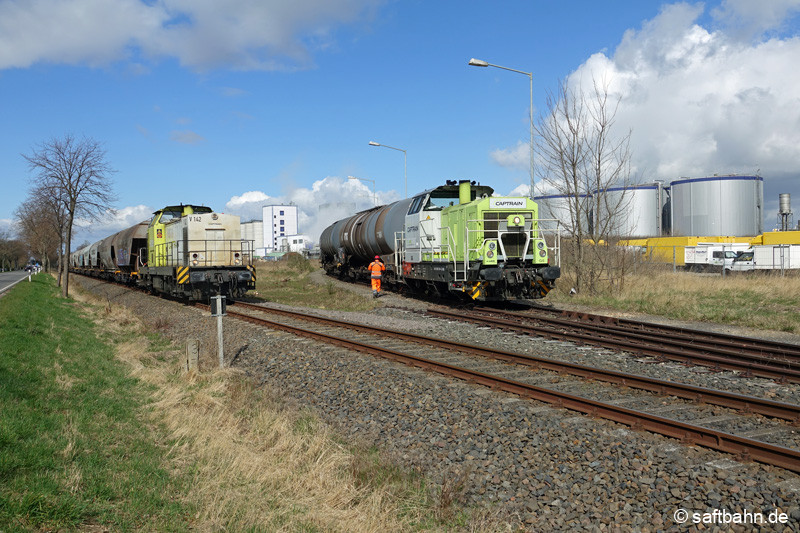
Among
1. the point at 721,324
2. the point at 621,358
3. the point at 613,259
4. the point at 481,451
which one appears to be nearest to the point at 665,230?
the point at 613,259

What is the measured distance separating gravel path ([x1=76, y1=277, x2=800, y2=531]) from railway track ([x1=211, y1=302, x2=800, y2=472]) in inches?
6.2

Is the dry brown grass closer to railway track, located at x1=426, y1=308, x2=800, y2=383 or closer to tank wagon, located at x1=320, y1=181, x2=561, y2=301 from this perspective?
railway track, located at x1=426, y1=308, x2=800, y2=383

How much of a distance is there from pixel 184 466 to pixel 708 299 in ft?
60.0

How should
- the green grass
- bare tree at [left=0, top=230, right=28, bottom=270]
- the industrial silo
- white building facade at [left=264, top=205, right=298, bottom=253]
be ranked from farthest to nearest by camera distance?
white building facade at [left=264, top=205, right=298, bottom=253] < bare tree at [left=0, top=230, right=28, bottom=270] < the industrial silo < the green grass

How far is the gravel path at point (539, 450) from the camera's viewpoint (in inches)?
168

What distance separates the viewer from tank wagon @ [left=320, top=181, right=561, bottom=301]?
15.0 meters

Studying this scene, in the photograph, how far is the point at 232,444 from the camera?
18.9 ft

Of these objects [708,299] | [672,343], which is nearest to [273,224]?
[708,299]

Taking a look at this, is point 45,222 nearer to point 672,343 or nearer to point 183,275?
point 183,275

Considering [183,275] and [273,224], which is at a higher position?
[273,224]

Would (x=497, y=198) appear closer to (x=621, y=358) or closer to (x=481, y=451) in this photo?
(x=621, y=358)

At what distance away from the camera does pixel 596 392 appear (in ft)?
23.7

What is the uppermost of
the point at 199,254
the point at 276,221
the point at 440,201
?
the point at 276,221

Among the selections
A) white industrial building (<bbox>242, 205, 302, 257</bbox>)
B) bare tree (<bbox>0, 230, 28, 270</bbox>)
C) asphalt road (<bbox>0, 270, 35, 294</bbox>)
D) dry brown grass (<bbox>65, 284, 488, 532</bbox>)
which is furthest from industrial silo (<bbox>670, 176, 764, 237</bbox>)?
white industrial building (<bbox>242, 205, 302, 257</bbox>)
